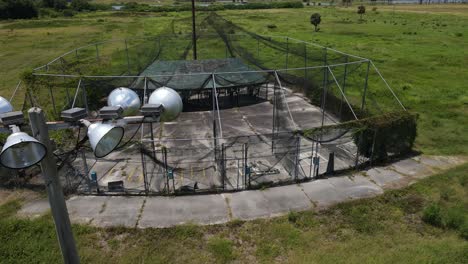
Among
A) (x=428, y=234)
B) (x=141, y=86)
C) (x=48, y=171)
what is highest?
(x=48, y=171)

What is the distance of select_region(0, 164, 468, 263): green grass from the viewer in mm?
10266

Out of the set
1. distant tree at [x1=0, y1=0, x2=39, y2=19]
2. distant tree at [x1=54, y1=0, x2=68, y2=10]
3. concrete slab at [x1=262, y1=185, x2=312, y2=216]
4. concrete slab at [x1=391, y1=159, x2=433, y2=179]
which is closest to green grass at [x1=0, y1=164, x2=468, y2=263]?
concrete slab at [x1=262, y1=185, x2=312, y2=216]

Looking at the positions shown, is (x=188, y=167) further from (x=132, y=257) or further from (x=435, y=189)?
(x=435, y=189)

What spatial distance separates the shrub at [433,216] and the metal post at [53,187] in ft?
36.3

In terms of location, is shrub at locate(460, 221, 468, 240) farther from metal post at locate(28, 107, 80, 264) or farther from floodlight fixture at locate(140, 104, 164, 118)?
metal post at locate(28, 107, 80, 264)

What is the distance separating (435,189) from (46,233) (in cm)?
1444

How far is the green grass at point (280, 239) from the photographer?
10.3 m

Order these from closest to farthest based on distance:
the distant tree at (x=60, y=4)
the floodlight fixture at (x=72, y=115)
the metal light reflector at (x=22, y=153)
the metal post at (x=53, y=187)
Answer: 1. the metal light reflector at (x=22, y=153)
2. the metal post at (x=53, y=187)
3. the floodlight fixture at (x=72, y=115)
4. the distant tree at (x=60, y=4)

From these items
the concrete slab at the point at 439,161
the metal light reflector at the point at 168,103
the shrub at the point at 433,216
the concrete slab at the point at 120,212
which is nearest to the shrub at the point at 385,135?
the concrete slab at the point at 439,161

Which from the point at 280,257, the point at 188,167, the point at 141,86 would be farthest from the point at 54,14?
the point at 280,257

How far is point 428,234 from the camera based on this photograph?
11414 mm

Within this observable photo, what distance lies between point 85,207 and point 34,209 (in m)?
1.80

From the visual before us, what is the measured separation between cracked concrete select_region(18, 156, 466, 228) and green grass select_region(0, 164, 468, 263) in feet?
1.47

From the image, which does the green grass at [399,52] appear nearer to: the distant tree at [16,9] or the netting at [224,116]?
the netting at [224,116]
